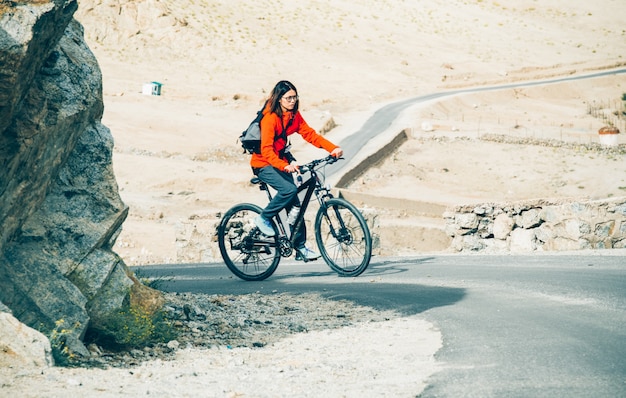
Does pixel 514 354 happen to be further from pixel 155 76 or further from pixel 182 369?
pixel 155 76

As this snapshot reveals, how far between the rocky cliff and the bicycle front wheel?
3037mm

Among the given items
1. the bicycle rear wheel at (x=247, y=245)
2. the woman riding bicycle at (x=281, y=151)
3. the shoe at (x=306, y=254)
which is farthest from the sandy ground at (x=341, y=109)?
the bicycle rear wheel at (x=247, y=245)

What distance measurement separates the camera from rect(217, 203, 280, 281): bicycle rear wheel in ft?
35.3

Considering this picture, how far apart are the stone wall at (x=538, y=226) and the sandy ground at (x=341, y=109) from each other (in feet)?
16.8

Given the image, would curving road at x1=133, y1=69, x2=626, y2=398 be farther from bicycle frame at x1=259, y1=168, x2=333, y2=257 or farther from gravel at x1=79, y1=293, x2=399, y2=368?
bicycle frame at x1=259, y1=168, x2=333, y2=257

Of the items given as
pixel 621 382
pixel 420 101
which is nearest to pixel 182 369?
pixel 621 382

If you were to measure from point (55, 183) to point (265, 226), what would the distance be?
3523 mm

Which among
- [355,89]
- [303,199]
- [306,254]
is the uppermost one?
[355,89]

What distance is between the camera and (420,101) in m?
56.3

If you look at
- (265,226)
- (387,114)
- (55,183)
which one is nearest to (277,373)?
(55,183)

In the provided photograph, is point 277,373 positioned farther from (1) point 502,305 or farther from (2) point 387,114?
(2) point 387,114

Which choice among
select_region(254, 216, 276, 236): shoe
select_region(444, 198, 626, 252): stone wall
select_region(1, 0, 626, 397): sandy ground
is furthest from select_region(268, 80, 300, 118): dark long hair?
select_region(444, 198, 626, 252): stone wall

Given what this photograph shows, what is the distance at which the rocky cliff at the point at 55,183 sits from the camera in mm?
6148

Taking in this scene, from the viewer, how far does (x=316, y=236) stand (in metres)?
10.3
